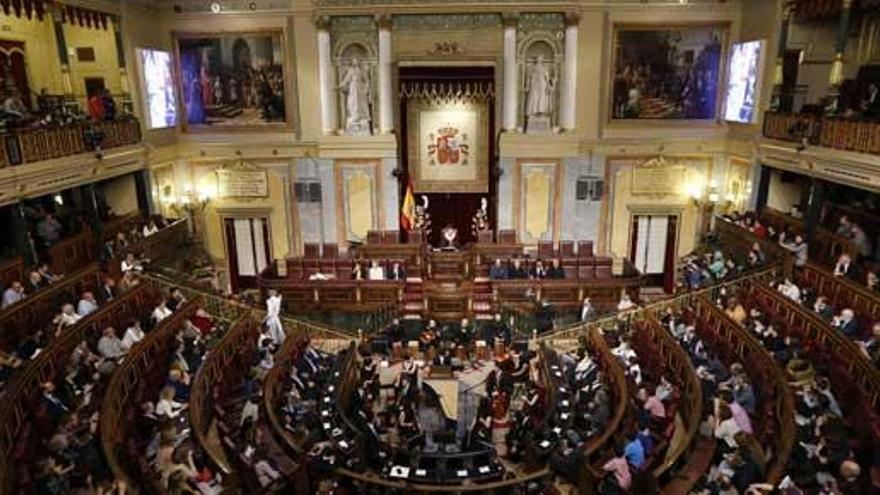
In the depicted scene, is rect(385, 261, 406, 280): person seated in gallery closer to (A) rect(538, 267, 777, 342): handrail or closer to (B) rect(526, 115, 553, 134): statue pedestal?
(A) rect(538, 267, 777, 342): handrail

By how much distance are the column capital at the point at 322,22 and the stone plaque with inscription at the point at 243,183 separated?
4.12m

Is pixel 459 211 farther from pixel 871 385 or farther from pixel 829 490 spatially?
pixel 829 490

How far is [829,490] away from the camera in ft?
21.0

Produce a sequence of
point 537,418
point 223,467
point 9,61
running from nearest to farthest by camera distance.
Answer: point 223,467 → point 537,418 → point 9,61

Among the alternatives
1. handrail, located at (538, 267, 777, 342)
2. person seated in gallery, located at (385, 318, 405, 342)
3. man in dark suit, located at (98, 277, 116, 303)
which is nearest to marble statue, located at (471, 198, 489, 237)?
person seated in gallery, located at (385, 318, 405, 342)

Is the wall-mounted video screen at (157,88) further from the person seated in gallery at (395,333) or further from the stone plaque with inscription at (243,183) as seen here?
the person seated in gallery at (395,333)

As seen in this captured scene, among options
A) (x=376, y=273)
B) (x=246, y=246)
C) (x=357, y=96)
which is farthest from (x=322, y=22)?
(x=376, y=273)

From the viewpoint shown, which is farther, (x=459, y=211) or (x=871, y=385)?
(x=459, y=211)

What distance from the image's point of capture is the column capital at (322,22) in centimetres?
1599

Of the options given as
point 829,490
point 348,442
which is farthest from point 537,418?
point 829,490

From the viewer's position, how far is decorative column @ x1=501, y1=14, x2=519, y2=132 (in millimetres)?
15965

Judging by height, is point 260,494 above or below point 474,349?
above

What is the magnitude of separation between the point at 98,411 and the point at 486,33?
40.8 ft

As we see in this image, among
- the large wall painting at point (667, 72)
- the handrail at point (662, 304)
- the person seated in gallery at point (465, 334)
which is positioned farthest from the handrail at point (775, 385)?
the large wall painting at point (667, 72)
